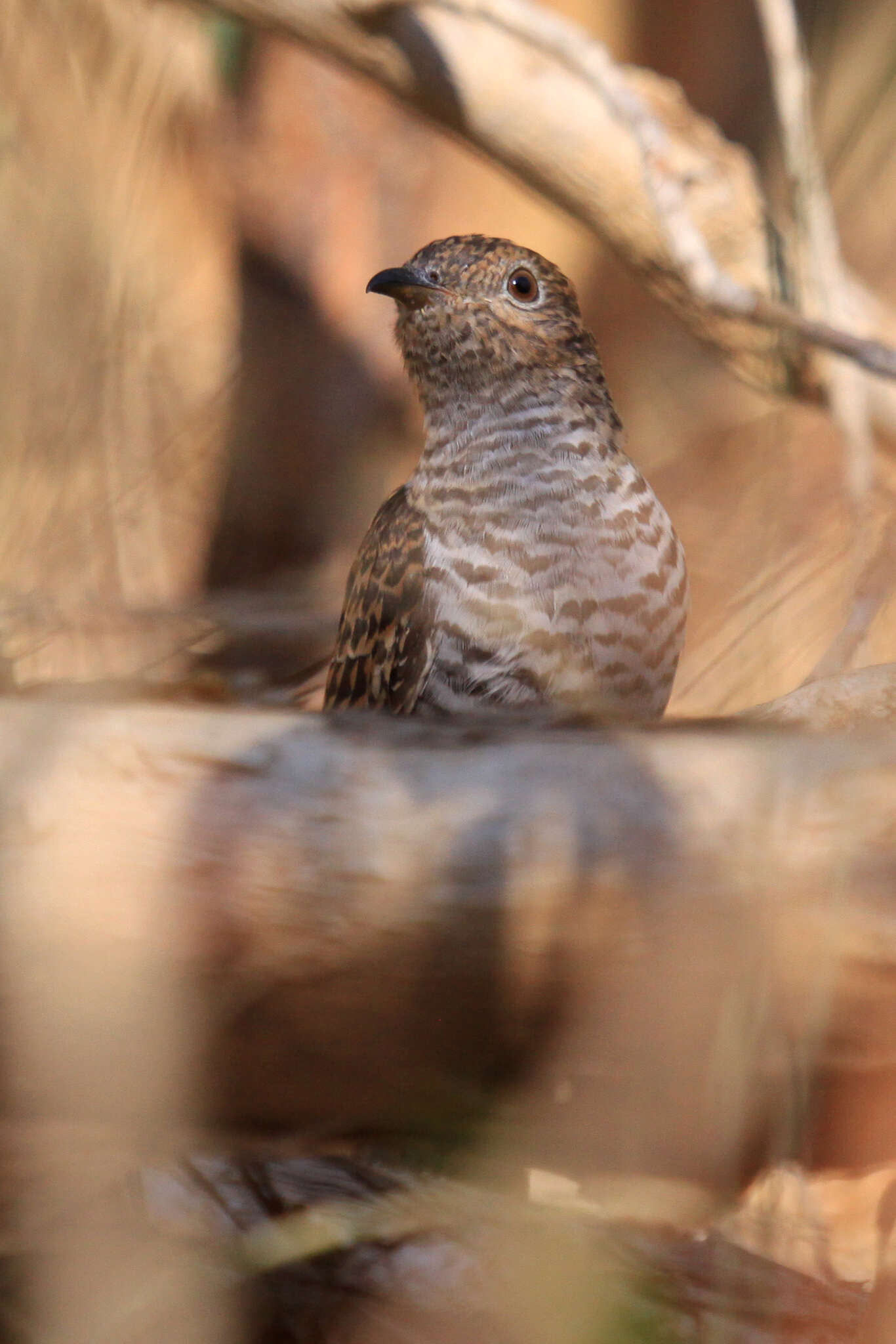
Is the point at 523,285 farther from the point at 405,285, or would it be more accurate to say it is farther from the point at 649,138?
the point at 649,138

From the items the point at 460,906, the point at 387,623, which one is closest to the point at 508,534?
the point at 387,623

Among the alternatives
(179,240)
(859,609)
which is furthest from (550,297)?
(179,240)

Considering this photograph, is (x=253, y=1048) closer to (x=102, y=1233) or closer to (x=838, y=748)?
(x=102, y=1233)

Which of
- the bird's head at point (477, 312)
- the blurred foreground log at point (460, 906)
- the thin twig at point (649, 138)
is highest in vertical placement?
the thin twig at point (649, 138)

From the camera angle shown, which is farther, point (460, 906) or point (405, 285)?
point (405, 285)

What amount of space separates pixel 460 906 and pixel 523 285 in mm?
1358

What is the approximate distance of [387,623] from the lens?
221cm

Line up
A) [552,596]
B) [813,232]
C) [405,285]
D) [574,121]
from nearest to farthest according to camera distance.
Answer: [552,596]
[405,285]
[813,232]
[574,121]

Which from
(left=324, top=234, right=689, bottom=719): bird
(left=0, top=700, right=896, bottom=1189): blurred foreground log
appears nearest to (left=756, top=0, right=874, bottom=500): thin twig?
(left=324, top=234, right=689, bottom=719): bird

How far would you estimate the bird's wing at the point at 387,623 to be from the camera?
2.12 meters

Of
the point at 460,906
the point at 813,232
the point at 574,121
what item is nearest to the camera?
the point at 460,906

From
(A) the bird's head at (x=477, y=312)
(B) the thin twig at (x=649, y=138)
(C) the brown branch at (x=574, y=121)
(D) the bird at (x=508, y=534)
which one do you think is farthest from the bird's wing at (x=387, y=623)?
(C) the brown branch at (x=574, y=121)

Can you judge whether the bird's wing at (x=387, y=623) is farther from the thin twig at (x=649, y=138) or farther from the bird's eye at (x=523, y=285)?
the thin twig at (x=649, y=138)

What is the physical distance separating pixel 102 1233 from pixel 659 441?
2858mm
